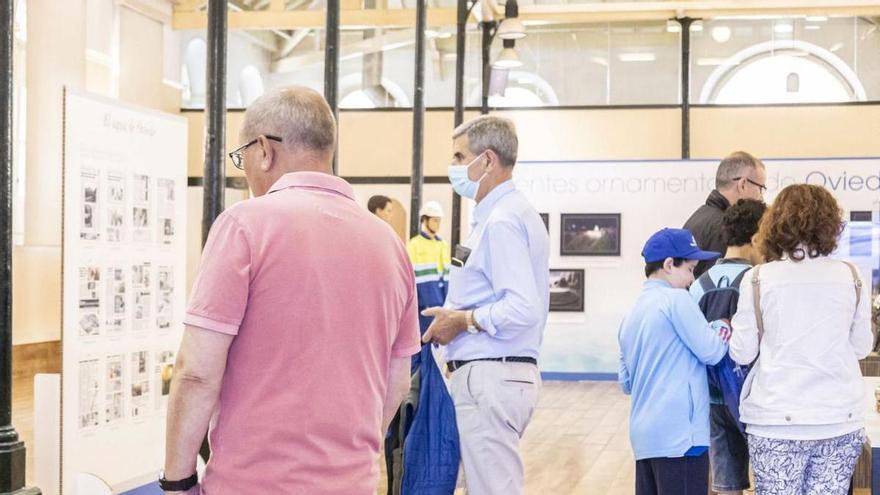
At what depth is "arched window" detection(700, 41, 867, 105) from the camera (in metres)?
12.9

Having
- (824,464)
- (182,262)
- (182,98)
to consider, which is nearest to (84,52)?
(182,98)

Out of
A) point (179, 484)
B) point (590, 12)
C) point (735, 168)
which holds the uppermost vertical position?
point (590, 12)

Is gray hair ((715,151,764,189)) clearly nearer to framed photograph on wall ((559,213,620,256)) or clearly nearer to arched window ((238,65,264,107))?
framed photograph on wall ((559,213,620,256))

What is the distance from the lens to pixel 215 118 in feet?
15.2

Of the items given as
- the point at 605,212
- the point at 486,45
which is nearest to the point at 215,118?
the point at 605,212

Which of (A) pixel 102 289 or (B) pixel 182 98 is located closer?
(A) pixel 102 289

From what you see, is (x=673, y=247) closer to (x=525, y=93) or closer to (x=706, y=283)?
(x=706, y=283)

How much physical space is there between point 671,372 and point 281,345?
1.90 m

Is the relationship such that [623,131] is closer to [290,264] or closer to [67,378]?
[67,378]

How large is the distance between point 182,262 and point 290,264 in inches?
141

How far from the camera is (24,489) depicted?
347 centimetres

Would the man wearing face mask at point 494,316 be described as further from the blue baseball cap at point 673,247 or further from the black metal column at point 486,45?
the black metal column at point 486,45

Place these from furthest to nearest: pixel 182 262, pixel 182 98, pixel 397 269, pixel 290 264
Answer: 1. pixel 182 98
2. pixel 182 262
3. pixel 397 269
4. pixel 290 264

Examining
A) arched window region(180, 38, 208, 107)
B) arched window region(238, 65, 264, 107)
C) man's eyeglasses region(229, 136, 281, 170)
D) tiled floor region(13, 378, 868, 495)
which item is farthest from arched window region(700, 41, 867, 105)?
man's eyeglasses region(229, 136, 281, 170)
